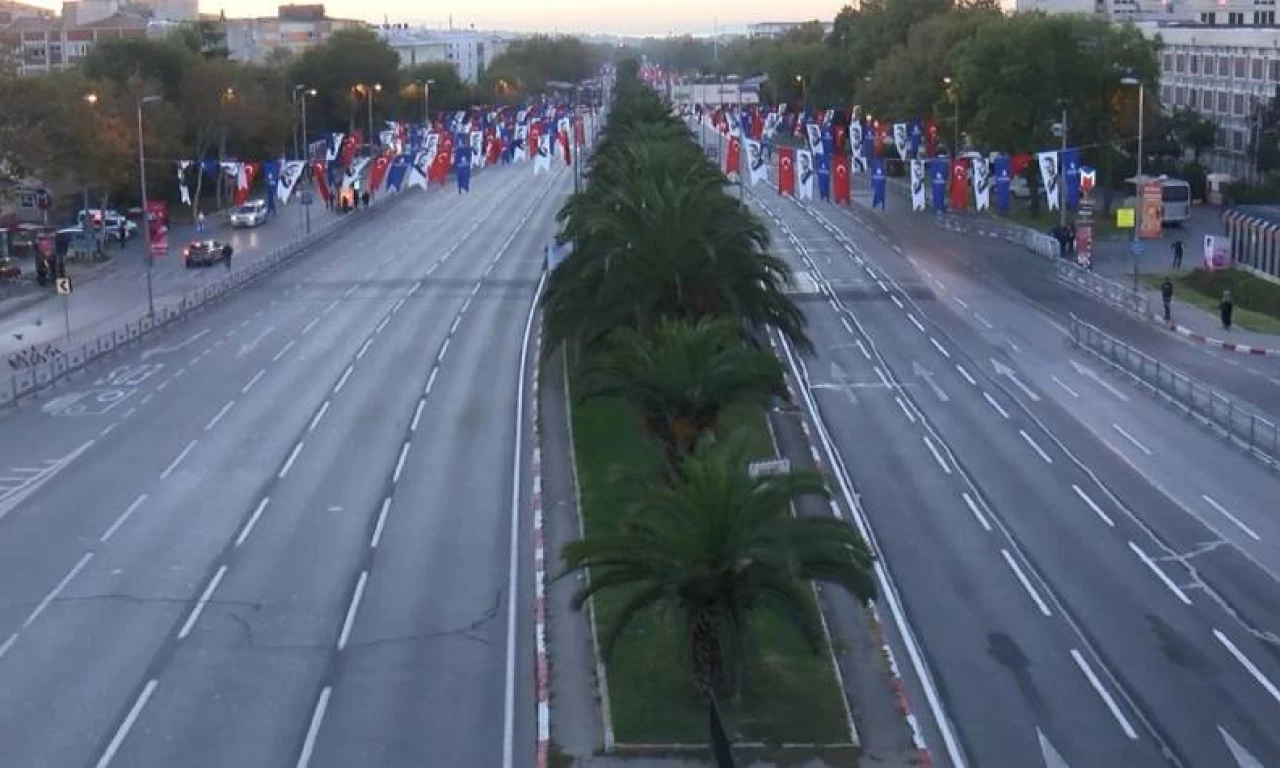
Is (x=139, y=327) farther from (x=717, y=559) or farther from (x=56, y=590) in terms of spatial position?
(x=717, y=559)

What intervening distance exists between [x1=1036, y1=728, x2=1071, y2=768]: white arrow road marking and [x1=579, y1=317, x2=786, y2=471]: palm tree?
758 cm

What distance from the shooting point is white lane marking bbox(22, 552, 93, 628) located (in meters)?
25.9

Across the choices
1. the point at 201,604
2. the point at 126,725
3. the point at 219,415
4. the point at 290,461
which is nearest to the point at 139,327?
the point at 219,415

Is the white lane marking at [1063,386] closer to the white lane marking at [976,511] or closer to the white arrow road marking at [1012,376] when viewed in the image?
the white arrow road marking at [1012,376]

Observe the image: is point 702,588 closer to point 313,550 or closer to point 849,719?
point 849,719

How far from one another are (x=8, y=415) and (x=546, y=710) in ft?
79.7

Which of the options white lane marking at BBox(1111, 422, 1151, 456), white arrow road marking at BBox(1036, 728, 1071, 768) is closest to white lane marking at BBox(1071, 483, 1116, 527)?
white lane marking at BBox(1111, 422, 1151, 456)

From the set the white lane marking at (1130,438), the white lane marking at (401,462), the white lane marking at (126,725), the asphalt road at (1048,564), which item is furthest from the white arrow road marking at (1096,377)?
the white lane marking at (126,725)

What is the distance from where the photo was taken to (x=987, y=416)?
40125 mm

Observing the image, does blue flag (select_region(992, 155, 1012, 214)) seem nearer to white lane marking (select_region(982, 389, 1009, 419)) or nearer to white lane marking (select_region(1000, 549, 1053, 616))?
white lane marking (select_region(982, 389, 1009, 419))

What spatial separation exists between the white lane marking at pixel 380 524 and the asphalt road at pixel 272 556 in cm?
6

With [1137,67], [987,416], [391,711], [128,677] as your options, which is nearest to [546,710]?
[391,711]

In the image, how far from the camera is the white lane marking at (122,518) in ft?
100

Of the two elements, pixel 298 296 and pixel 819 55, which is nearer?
pixel 298 296
